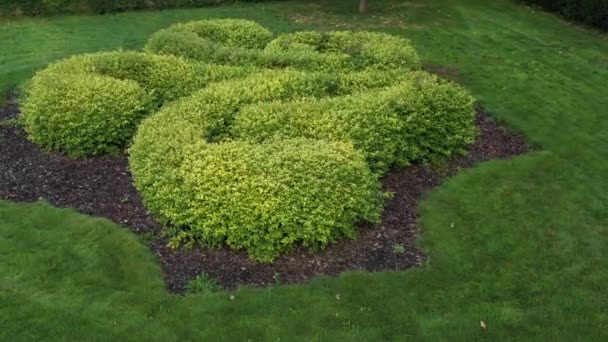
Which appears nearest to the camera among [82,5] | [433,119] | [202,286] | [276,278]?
[202,286]

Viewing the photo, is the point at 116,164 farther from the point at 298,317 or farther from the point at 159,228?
the point at 298,317

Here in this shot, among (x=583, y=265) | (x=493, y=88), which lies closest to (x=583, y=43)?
(x=493, y=88)

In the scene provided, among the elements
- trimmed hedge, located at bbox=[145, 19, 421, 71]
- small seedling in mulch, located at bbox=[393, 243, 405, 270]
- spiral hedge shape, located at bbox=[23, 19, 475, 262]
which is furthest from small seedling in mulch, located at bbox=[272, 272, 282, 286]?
trimmed hedge, located at bbox=[145, 19, 421, 71]

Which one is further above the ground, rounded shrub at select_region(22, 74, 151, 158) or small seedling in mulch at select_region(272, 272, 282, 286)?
rounded shrub at select_region(22, 74, 151, 158)

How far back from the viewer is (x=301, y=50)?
11.3 meters

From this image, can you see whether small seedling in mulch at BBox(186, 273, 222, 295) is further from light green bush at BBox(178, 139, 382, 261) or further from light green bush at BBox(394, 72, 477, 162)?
light green bush at BBox(394, 72, 477, 162)

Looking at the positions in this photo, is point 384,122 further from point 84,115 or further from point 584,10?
point 584,10

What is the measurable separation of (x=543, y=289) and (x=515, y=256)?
59cm

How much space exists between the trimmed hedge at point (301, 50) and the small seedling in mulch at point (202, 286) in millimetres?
4903

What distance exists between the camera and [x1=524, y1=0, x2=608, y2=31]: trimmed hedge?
16.7 m

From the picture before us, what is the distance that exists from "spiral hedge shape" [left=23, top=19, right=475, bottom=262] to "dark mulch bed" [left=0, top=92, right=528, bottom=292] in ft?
0.51

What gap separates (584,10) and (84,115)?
13.7 metres

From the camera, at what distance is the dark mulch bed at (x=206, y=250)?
262 inches

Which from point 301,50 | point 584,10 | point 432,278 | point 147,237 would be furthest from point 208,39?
point 584,10
